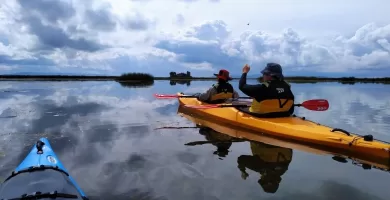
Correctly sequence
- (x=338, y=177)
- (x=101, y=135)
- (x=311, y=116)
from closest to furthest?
(x=338, y=177), (x=101, y=135), (x=311, y=116)

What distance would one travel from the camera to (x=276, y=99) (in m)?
9.48

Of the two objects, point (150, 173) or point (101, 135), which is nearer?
point (150, 173)

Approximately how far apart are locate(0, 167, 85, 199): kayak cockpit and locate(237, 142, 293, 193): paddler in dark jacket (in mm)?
2978

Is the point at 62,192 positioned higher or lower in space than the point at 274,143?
higher

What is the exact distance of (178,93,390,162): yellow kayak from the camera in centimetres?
698

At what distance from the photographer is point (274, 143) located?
847 centimetres

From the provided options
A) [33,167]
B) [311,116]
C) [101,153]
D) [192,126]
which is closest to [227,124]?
[192,126]

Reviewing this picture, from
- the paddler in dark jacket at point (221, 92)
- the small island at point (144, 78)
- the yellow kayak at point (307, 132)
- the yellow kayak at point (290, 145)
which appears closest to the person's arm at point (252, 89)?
the yellow kayak at point (307, 132)

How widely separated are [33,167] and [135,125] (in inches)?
287

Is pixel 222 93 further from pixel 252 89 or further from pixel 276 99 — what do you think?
pixel 276 99

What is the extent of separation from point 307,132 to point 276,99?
1555mm

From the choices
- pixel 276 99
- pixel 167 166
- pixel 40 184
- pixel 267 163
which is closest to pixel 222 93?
pixel 276 99

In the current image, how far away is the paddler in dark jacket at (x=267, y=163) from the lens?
555 centimetres

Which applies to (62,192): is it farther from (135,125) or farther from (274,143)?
(135,125)
